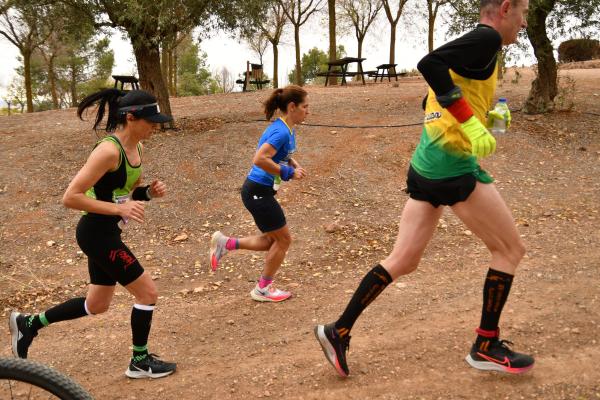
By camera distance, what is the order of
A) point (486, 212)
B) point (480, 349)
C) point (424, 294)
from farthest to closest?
point (424, 294)
point (480, 349)
point (486, 212)

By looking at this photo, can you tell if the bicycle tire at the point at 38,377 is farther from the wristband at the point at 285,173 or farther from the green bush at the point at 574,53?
the green bush at the point at 574,53

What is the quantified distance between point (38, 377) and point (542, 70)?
36.0 ft

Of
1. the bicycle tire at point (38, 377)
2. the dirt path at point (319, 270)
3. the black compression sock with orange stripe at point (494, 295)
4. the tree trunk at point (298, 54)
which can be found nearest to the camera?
the bicycle tire at point (38, 377)

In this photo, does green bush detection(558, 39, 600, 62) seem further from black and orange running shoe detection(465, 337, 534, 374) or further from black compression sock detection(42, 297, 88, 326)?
black compression sock detection(42, 297, 88, 326)

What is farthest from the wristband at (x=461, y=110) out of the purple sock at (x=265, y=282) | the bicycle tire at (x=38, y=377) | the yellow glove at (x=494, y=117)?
the purple sock at (x=265, y=282)

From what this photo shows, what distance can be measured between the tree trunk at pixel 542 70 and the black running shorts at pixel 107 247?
31.6ft

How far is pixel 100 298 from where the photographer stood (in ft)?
11.7

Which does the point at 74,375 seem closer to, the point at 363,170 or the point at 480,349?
the point at 480,349

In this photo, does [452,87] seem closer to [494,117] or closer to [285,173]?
[494,117]

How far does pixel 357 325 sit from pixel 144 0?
7270mm

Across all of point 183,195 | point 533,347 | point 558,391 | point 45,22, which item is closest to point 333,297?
Result: point 533,347

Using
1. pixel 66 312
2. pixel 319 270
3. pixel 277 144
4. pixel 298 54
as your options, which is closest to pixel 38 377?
pixel 66 312

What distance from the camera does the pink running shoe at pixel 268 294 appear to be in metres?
4.85

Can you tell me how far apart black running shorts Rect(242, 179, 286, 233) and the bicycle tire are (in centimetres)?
246
